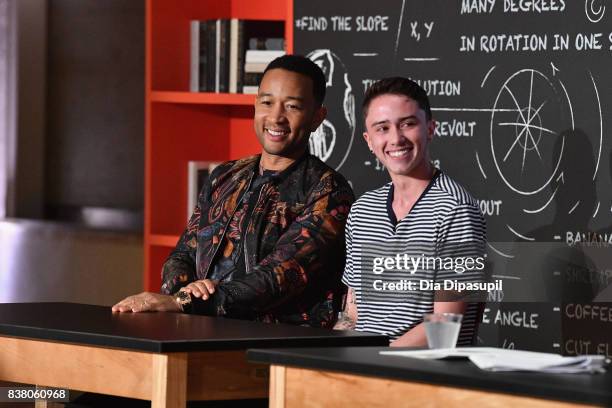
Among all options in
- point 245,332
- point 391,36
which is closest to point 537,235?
point 391,36

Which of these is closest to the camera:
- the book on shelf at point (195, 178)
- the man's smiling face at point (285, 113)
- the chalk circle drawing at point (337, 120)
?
the man's smiling face at point (285, 113)

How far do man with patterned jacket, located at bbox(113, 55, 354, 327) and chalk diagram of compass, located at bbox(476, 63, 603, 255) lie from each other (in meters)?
0.66

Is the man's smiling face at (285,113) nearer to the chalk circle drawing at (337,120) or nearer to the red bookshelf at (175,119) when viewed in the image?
the chalk circle drawing at (337,120)

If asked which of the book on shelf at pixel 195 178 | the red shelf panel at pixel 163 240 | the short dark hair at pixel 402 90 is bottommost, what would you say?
A: the red shelf panel at pixel 163 240

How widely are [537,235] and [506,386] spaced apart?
1.86m

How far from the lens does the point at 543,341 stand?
3844mm

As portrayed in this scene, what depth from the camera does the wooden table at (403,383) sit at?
2.03 metres

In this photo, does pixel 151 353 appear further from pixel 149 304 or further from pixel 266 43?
pixel 266 43

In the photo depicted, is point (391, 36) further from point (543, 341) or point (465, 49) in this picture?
point (543, 341)

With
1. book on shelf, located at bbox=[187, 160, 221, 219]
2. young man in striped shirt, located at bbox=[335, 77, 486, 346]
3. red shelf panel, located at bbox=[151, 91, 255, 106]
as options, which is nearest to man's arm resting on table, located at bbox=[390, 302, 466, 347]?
young man in striped shirt, located at bbox=[335, 77, 486, 346]

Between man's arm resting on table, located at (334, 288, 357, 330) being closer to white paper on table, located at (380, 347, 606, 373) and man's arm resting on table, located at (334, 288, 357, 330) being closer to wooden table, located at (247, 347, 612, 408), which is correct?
wooden table, located at (247, 347, 612, 408)

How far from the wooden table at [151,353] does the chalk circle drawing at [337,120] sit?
56.1 inches

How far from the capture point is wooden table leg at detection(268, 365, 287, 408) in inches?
95.6

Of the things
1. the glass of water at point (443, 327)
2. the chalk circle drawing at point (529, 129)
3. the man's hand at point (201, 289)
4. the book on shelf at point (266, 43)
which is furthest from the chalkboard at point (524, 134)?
the glass of water at point (443, 327)
